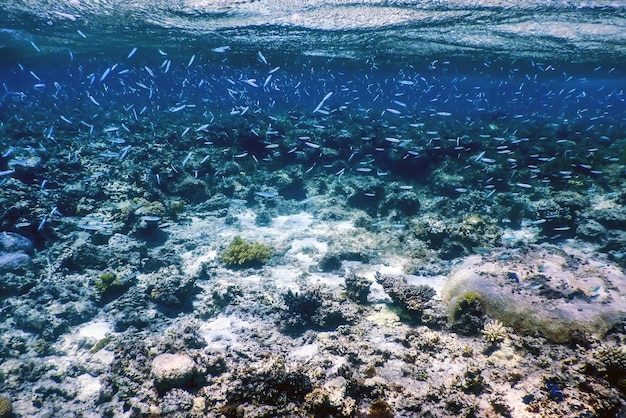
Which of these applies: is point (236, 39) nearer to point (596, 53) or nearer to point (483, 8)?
point (483, 8)

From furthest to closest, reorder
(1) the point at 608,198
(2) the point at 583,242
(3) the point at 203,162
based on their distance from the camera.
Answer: (3) the point at 203,162, (1) the point at 608,198, (2) the point at 583,242

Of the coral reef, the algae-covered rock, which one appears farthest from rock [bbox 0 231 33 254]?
the algae-covered rock

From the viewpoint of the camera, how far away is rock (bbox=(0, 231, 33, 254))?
8.94 meters

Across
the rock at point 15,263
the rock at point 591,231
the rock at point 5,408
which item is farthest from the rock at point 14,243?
the rock at point 591,231

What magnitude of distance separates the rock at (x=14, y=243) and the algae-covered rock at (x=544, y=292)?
11441mm

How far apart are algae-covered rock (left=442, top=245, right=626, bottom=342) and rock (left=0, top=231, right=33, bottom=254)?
37.5ft

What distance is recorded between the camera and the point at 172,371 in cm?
488

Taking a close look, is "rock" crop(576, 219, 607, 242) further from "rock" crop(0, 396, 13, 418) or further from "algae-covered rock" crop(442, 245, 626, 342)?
"rock" crop(0, 396, 13, 418)

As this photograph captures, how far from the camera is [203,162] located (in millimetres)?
15508

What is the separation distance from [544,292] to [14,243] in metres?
13.2

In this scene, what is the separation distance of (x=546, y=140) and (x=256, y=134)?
59.3 ft

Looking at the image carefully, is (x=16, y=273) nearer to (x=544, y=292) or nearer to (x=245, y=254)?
(x=245, y=254)

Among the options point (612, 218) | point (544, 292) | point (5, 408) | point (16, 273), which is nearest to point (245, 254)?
point (5, 408)

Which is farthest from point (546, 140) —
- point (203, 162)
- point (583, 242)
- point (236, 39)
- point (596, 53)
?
point (236, 39)
